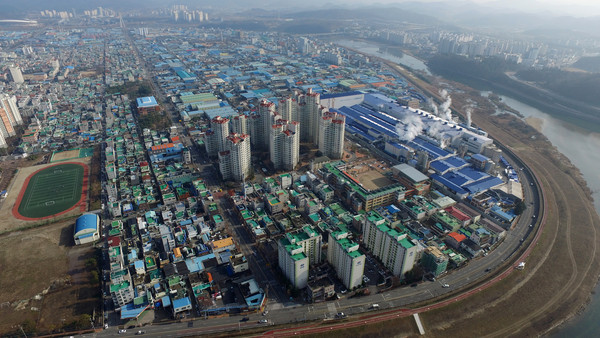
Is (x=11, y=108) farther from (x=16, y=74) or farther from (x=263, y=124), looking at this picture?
(x=263, y=124)

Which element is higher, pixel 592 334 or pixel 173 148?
pixel 173 148

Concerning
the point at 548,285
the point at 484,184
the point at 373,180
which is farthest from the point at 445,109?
the point at 548,285

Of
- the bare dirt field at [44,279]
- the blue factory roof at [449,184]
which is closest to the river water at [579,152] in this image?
the blue factory roof at [449,184]

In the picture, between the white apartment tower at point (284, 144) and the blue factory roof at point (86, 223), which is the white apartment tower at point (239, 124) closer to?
the white apartment tower at point (284, 144)

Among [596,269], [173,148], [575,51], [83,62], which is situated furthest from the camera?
[575,51]

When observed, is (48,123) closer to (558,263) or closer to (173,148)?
(173,148)

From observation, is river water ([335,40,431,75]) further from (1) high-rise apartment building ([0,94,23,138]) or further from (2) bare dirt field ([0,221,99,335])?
(2) bare dirt field ([0,221,99,335])

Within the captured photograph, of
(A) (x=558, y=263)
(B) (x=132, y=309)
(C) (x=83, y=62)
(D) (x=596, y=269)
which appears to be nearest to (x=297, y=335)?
(B) (x=132, y=309)
